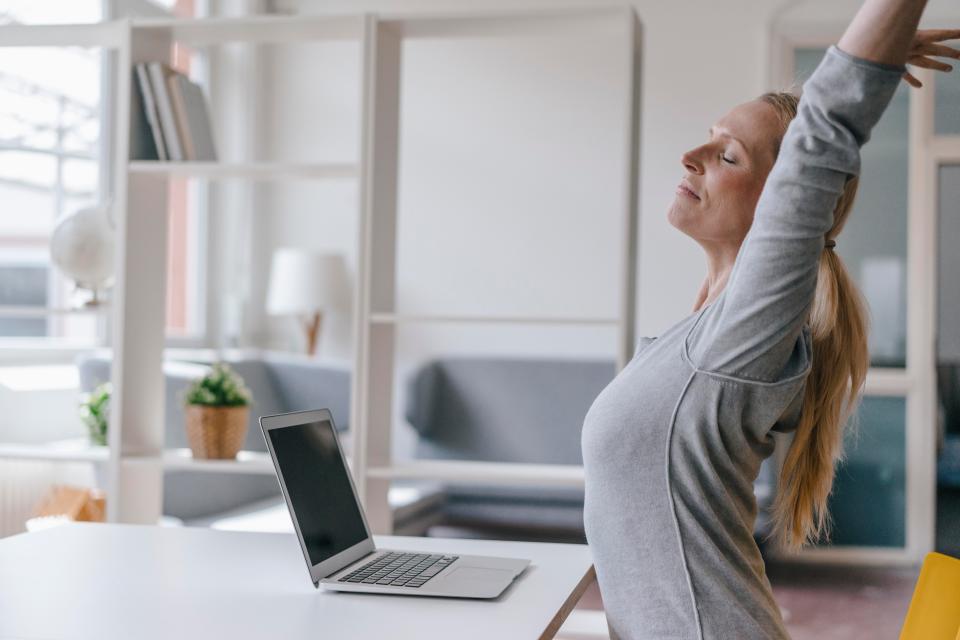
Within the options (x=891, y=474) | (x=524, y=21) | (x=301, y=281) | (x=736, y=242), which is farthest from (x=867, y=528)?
(x=736, y=242)

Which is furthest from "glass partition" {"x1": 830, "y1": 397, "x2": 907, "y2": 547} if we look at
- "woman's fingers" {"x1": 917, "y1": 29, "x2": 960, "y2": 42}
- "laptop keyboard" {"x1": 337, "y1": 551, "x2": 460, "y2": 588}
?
"woman's fingers" {"x1": 917, "y1": 29, "x2": 960, "y2": 42}

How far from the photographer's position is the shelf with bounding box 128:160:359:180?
2.90 metres

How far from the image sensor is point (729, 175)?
129 centimetres

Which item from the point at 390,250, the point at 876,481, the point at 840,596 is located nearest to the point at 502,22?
the point at 390,250

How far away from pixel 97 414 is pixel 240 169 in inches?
40.6

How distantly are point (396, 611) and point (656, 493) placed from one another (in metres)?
0.34

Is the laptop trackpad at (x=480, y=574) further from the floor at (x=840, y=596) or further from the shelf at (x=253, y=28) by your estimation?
the floor at (x=840, y=596)

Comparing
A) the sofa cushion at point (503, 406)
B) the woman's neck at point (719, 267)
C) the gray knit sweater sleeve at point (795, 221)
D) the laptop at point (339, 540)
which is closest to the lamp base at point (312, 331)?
the sofa cushion at point (503, 406)

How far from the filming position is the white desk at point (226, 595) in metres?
1.21

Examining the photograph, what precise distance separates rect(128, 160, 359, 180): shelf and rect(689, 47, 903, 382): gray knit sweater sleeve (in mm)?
1890

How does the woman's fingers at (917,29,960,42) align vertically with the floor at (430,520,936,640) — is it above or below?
above

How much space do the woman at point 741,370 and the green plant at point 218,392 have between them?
195 centimetres

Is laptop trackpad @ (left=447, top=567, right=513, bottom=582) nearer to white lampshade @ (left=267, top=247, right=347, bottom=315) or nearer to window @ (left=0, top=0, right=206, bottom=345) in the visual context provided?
window @ (left=0, top=0, right=206, bottom=345)

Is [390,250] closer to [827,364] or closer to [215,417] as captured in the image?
[215,417]
